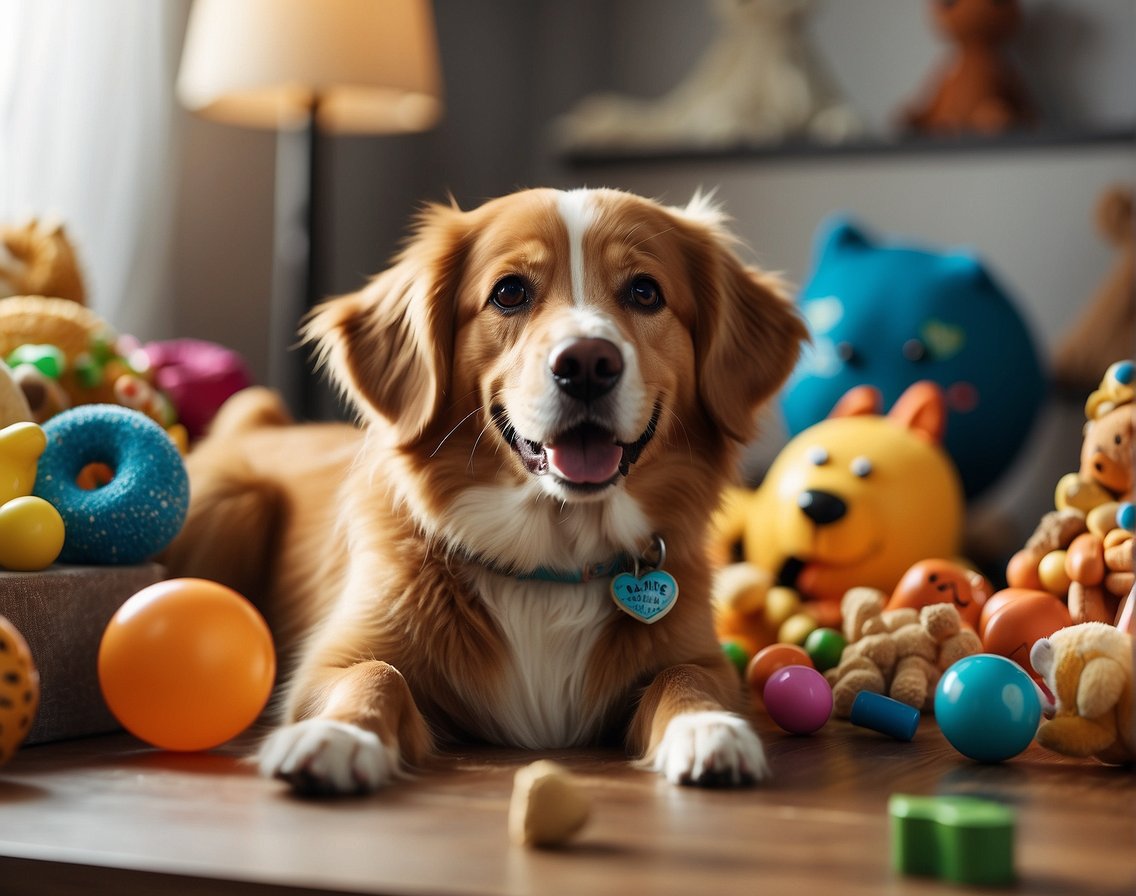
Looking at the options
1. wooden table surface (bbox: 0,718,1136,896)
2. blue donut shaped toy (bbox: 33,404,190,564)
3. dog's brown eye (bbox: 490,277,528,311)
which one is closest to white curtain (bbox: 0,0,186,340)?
blue donut shaped toy (bbox: 33,404,190,564)

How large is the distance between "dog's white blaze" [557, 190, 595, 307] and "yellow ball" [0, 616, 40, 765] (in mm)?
818

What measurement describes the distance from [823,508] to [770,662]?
59cm

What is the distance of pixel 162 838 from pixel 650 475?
0.87 metres

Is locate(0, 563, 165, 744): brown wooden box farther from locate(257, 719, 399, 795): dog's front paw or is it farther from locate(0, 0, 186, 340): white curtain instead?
locate(0, 0, 186, 340): white curtain

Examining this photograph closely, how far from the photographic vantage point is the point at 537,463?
1726 mm

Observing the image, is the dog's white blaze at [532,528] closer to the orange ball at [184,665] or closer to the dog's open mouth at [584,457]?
the dog's open mouth at [584,457]

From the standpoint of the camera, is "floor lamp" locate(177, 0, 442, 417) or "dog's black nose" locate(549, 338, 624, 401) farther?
"floor lamp" locate(177, 0, 442, 417)

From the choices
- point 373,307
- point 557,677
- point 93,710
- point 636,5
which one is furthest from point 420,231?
point 636,5

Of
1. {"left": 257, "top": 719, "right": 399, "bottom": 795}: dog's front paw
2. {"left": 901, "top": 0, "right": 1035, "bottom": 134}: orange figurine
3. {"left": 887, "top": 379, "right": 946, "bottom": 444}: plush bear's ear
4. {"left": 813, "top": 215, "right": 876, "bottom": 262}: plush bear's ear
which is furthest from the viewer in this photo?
{"left": 901, "top": 0, "right": 1035, "bottom": 134}: orange figurine

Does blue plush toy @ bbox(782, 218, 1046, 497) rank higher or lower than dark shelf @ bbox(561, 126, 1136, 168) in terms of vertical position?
lower

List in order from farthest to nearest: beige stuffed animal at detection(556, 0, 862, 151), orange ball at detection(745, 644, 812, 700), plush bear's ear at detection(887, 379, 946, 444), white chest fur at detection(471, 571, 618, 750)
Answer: beige stuffed animal at detection(556, 0, 862, 151) → plush bear's ear at detection(887, 379, 946, 444) → orange ball at detection(745, 644, 812, 700) → white chest fur at detection(471, 571, 618, 750)

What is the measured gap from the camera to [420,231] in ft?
6.43

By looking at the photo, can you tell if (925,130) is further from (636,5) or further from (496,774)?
(496,774)

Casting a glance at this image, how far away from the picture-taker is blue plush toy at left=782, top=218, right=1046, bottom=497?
11.7ft
